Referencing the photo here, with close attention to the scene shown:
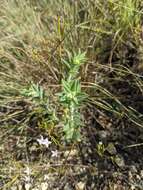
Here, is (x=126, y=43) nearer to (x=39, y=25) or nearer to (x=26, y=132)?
(x=39, y=25)

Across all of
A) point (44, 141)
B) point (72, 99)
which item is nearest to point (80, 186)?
point (44, 141)

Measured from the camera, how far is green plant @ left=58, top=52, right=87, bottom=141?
144 centimetres

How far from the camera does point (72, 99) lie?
1.44m

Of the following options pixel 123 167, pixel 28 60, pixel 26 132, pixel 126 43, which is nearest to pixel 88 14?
pixel 126 43

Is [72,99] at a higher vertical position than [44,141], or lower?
higher

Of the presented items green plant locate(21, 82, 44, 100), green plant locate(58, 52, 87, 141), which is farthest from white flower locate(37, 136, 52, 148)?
green plant locate(21, 82, 44, 100)

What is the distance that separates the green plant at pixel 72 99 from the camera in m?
1.44

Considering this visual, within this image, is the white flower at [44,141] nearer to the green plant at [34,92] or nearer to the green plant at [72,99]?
the green plant at [72,99]

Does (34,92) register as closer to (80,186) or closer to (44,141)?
(44,141)

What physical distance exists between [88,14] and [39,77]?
1.25ft

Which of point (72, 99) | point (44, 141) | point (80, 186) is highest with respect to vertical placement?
point (72, 99)

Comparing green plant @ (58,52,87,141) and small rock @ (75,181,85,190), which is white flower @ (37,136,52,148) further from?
small rock @ (75,181,85,190)

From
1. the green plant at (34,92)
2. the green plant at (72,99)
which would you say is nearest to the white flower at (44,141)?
the green plant at (72,99)

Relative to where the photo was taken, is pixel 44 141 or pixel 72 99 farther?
pixel 44 141
